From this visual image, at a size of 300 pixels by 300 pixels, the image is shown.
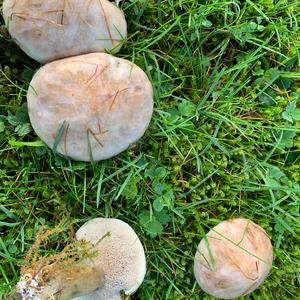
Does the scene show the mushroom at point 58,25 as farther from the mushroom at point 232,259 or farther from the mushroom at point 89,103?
the mushroom at point 232,259

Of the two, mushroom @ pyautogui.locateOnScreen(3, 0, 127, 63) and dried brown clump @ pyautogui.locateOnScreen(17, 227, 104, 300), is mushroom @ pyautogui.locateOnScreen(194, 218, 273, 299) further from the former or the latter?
mushroom @ pyautogui.locateOnScreen(3, 0, 127, 63)

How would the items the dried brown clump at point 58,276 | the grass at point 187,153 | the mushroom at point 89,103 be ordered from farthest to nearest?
the grass at point 187,153 < the mushroom at point 89,103 < the dried brown clump at point 58,276

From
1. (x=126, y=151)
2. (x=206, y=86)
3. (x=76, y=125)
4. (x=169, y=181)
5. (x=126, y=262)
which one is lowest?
(x=126, y=262)

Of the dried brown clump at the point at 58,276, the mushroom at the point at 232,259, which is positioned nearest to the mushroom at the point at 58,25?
the dried brown clump at the point at 58,276

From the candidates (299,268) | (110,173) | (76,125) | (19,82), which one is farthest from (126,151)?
(299,268)

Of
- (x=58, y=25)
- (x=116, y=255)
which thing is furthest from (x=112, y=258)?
(x=58, y=25)

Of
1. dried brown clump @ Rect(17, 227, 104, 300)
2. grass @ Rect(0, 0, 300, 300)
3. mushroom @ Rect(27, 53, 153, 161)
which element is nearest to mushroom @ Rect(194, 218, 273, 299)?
grass @ Rect(0, 0, 300, 300)

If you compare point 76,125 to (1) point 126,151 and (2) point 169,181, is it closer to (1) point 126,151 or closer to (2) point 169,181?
(1) point 126,151
